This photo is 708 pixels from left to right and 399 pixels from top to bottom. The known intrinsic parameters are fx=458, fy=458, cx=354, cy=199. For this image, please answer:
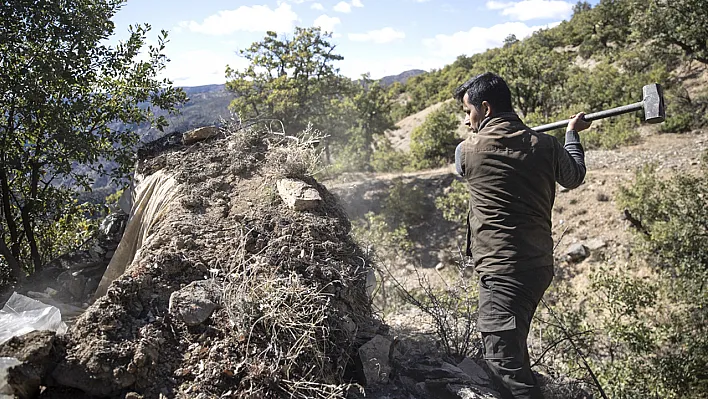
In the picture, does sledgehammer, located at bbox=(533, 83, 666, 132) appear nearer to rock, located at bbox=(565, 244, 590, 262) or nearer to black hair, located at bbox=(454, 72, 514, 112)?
black hair, located at bbox=(454, 72, 514, 112)

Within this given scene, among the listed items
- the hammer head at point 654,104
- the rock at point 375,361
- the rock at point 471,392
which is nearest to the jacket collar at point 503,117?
the hammer head at point 654,104

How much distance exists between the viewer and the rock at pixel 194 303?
7.88ft

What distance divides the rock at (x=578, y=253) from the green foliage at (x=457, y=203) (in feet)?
9.47

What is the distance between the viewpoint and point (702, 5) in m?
10.1

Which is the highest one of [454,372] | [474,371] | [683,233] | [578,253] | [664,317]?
[454,372]

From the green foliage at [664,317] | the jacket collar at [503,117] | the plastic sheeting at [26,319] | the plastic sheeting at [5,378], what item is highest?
the jacket collar at [503,117]

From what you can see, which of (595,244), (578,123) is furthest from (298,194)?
(595,244)

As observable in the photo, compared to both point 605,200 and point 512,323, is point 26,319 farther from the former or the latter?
point 605,200

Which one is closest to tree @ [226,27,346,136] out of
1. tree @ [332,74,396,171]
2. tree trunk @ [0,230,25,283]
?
tree @ [332,74,396,171]

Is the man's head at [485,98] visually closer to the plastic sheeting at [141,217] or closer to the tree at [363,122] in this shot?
the plastic sheeting at [141,217]

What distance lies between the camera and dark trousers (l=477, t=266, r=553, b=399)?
2326mm

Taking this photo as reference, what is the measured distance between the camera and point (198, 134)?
4156 mm

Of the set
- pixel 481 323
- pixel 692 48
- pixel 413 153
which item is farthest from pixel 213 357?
pixel 413 153

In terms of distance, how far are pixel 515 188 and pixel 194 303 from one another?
1.79m
